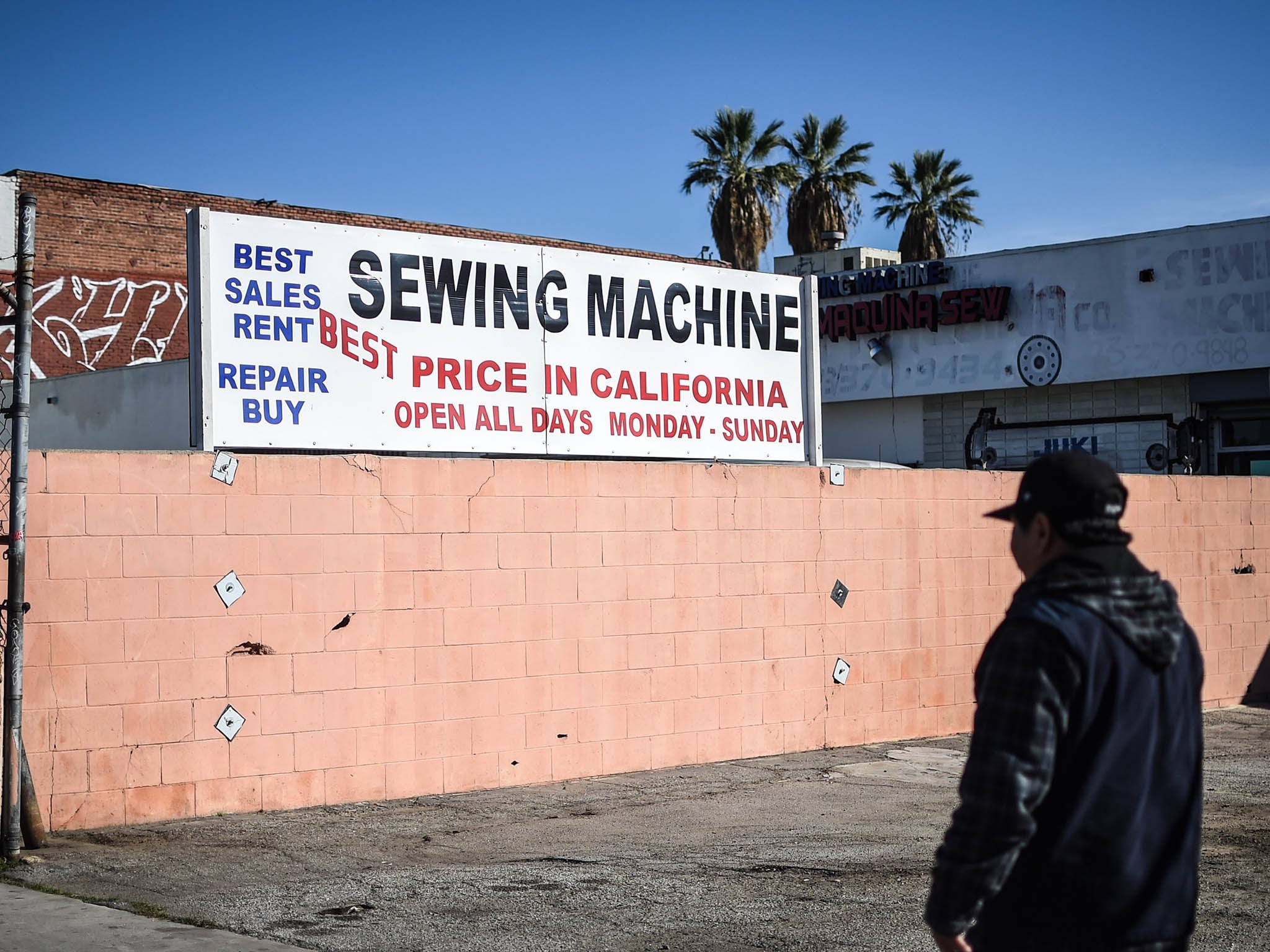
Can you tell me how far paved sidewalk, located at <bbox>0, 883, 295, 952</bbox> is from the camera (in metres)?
5.77

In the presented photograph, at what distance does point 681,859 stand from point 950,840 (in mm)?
4995

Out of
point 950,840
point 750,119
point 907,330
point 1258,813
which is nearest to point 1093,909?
point 950,840

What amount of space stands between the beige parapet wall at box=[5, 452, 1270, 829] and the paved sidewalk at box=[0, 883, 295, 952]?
1996 mm

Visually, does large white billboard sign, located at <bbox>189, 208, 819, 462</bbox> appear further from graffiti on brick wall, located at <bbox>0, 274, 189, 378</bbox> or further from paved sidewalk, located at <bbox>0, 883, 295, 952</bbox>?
graffiti on brick wall, located at <bbox>0, 274, 189, 378</bbox>

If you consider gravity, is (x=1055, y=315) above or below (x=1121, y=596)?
above

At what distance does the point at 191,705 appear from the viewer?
8781 millimetres

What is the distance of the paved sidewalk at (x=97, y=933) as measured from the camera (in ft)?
18.9

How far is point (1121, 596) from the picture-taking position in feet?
9.48

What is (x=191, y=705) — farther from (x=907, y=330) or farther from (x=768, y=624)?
(x=907, y=330)

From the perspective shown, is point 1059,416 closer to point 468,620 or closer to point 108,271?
point 108,271

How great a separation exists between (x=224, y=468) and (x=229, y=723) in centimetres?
158

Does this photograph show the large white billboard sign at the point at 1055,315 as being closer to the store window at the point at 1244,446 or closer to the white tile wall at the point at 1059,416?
the white tile wall at the point at 1059,416

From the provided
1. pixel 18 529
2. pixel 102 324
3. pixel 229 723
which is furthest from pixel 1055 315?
pixel 18 529

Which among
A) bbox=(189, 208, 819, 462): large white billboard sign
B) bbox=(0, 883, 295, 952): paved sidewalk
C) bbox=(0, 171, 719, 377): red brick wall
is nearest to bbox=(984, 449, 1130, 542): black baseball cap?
bbox=(0, 883, 295, 952): paved sidewalk
